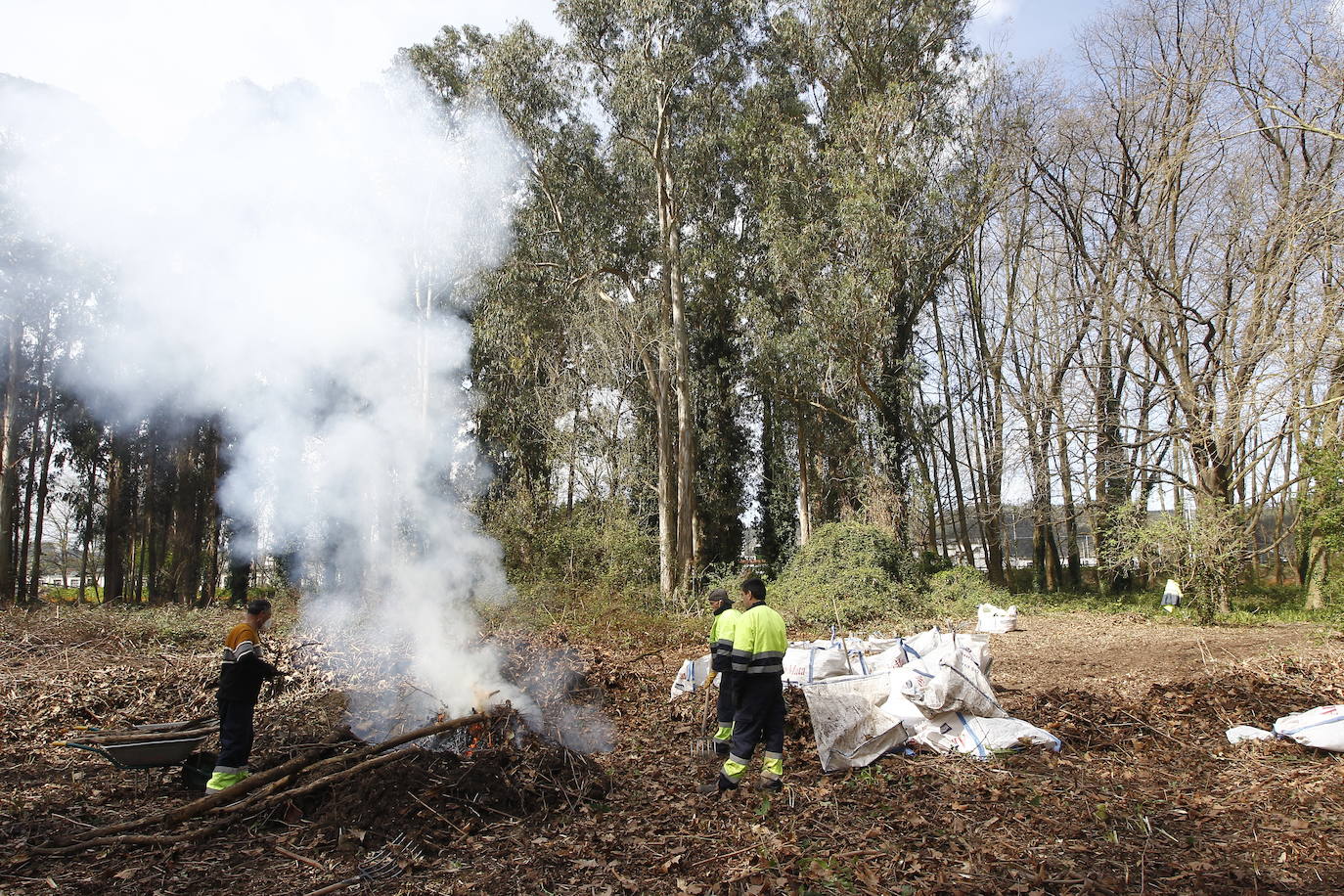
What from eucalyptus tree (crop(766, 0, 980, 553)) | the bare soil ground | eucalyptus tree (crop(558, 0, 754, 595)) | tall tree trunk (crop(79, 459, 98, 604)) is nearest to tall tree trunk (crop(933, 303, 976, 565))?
eucalyptus tree (crop(766, 0, 980, 553))

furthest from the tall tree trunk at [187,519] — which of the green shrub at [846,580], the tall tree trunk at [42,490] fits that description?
the green shrub at [846,580]

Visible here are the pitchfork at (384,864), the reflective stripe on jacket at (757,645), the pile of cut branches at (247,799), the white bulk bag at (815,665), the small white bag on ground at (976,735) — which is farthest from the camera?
the white bulk bag at (815,665)

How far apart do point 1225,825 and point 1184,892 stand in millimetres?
1234

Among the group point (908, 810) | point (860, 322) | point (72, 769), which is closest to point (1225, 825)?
point (908, 810)

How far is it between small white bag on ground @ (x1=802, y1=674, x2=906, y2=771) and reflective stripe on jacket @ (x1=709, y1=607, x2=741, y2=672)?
740mm

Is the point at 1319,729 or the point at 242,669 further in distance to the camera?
the point at 1319,729

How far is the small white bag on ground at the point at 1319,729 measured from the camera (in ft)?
19.4

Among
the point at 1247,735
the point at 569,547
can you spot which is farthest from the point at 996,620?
the point at 569,547

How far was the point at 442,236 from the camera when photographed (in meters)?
15.9

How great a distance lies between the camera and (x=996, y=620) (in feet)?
47.6

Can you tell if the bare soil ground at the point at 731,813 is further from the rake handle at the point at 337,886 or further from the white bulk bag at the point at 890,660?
the white bulk bag at the point at 890,660

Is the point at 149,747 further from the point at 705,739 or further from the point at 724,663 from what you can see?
the point at 705,739

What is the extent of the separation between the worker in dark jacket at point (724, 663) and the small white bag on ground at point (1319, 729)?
14.7 feet

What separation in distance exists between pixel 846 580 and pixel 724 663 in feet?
36.4
